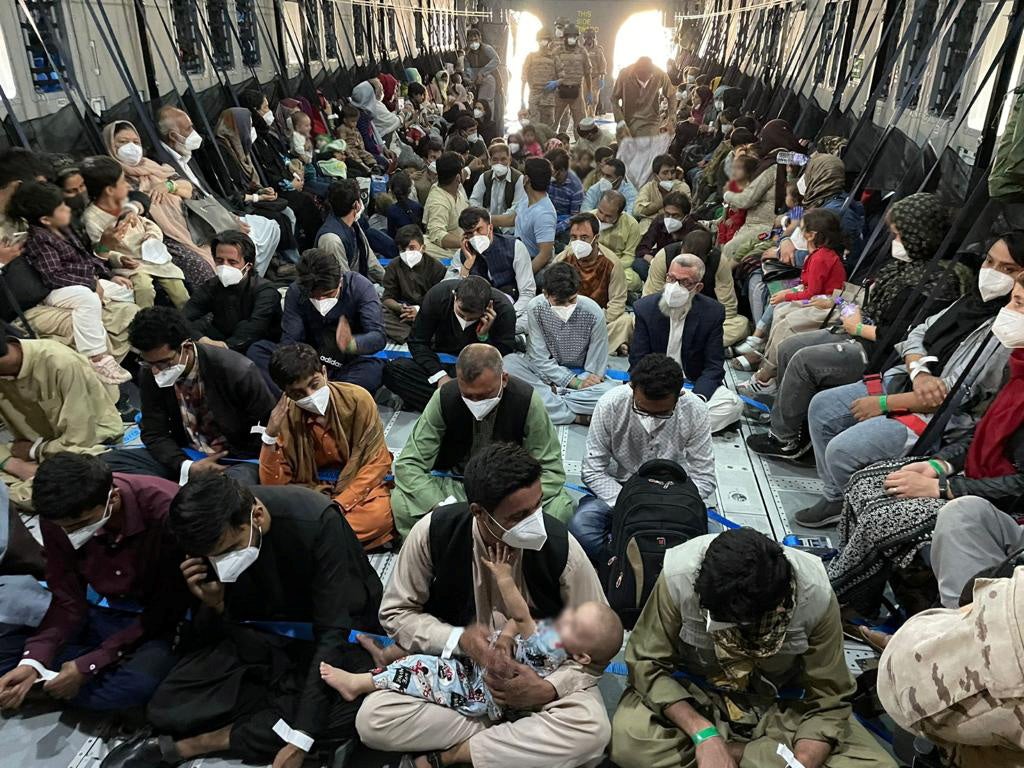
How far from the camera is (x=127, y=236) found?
4465 millimetres

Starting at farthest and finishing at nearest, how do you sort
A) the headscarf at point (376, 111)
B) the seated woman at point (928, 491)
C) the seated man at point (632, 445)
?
the headscarf at point (376, 111) → the seated man at point (632, 445) → the seated woman at point (928, 491)

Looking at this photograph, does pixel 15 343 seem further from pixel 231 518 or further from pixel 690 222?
pixel 690 222

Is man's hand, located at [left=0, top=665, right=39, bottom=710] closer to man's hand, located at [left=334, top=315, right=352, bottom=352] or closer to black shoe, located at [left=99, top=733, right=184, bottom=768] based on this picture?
black shoe, located at [left=99, top=733, right=184, bottom=768]

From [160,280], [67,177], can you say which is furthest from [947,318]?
[67,177]

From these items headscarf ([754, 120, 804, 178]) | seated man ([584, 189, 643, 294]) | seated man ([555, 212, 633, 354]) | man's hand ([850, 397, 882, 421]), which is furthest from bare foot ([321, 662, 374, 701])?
headscarf ([754, 120, 804, 178])

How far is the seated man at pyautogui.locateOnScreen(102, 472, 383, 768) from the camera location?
221 centimetres

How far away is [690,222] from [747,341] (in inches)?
46.9

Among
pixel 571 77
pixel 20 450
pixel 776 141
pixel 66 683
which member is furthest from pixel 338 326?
pixel 571 77

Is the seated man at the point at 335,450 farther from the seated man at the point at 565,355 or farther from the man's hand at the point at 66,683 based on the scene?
the seated man at the point at 565,355

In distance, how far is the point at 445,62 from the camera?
54.6ft

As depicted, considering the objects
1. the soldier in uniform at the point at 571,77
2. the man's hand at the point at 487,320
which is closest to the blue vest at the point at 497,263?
the man's hand at the point at 487,320

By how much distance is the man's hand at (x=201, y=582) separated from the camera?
87.4 inches

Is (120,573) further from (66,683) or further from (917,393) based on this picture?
(917,393)

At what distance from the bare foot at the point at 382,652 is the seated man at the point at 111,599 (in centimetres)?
60
